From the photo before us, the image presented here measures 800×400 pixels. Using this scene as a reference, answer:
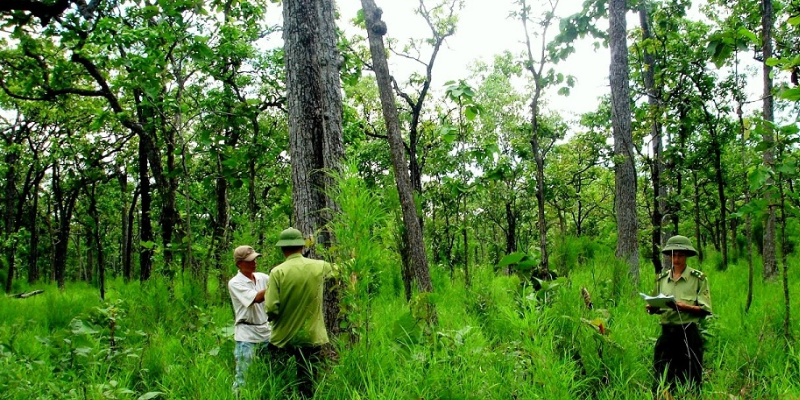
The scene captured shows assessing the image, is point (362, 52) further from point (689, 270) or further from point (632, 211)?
point (689, 270)

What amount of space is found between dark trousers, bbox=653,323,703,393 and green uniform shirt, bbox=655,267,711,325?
69 millimetres

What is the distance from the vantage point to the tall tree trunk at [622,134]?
8.34 meters

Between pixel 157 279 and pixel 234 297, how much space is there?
4.28 metres

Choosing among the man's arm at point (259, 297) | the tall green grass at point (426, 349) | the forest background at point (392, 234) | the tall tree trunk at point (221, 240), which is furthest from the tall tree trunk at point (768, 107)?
the tall tree trunk at point (221, 240)

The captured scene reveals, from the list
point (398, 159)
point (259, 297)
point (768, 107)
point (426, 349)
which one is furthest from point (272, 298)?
point (768, 107)

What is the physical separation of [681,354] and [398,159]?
12.4 feet

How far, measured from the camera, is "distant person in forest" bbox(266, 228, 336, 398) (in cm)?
416

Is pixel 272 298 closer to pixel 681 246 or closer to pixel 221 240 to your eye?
pixel 681 246

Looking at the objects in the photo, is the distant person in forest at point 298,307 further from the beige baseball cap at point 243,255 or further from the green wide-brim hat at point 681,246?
the green wide-brim hat at point 681,246

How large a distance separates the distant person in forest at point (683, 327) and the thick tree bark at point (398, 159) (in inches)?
107

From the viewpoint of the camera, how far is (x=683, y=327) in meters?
4.36

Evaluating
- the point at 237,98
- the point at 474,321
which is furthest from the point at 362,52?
the point at 474,321

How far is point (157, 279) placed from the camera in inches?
321

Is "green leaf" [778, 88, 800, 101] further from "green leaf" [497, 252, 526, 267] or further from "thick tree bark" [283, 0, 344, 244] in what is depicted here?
"thick tree bark" [283, 0, 344, 244]
